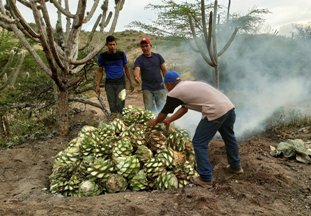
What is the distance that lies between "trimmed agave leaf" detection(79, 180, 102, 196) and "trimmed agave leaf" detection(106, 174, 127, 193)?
5.8 inches

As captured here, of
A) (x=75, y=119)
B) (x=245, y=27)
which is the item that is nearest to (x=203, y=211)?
(x=75, y=119)

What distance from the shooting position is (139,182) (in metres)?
2.89

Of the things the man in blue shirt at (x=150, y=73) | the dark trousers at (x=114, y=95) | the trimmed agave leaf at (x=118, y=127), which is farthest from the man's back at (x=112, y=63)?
the trimmed agave leaf at (x=118, y=127)

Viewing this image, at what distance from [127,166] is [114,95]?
215 centimetres

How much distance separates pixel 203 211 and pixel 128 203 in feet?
2.52

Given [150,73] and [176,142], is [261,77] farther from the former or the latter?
[176,142]

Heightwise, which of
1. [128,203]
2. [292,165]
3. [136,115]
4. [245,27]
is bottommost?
[292,165]

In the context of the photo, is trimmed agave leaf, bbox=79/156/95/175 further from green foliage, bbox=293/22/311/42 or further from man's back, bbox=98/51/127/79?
green foliage, bbox=293/22/311/42

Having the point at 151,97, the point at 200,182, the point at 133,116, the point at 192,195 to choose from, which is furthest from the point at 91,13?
the point at 192,195

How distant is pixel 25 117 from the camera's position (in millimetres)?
6574

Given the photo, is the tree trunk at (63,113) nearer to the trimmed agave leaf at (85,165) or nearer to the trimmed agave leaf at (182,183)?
the trimmed agave leaf at (85,165)

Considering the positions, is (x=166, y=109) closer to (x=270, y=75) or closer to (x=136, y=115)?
(x=136, y=115)

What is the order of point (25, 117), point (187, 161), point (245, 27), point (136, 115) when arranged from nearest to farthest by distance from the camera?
point (187, 161)
point (136, 115)
point (25, 117)
point (245, 27)

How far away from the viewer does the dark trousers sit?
4684mm
